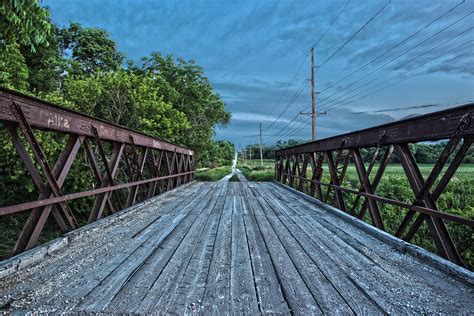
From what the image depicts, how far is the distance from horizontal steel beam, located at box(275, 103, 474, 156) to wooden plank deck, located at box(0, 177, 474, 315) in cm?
123

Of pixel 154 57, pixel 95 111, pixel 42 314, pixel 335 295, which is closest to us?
pixel 42 314

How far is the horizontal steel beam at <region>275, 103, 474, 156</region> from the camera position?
2.48 m

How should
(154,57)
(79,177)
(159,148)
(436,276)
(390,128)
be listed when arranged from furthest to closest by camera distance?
(154,57), (79,177), (159,148), (390,128), (436,276)

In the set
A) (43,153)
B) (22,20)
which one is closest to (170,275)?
(43,153)

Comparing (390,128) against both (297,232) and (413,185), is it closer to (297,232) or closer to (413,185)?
A: (413,185)

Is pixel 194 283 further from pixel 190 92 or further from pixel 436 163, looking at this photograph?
pixel 190 92

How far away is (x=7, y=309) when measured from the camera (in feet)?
5.82

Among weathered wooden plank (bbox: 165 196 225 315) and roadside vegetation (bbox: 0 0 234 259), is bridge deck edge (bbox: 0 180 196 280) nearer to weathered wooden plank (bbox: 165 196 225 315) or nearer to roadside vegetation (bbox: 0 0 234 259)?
weathered wooden plank (bbox: 165 196 225 315)

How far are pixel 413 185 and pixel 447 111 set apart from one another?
904mm

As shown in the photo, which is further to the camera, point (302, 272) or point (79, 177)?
point (79, 177)

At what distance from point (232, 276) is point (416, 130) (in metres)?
2.46

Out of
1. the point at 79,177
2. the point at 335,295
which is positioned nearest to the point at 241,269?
the point at 335,295

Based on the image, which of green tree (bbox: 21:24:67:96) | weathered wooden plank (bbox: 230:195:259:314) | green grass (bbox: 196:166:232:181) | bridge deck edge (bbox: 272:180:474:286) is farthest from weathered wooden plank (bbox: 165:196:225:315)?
green grass (bbox: 196:166:232:181)

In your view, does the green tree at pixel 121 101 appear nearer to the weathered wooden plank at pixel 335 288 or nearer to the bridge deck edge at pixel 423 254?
the bridge deck edge at pixel 423 254
